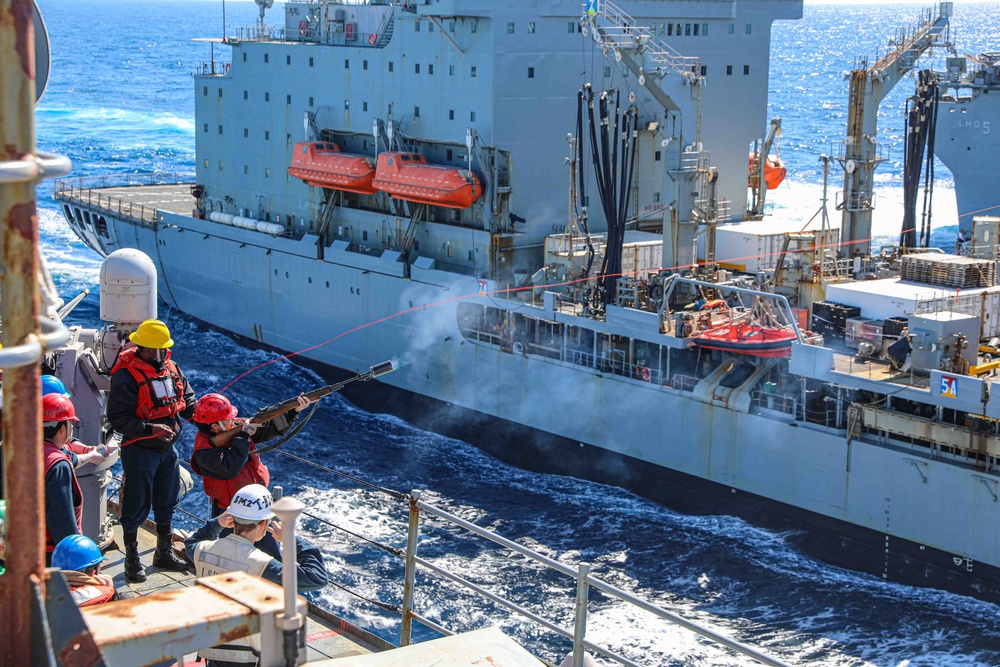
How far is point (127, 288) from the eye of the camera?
904 cm

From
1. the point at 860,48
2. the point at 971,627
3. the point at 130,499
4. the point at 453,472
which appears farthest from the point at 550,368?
the point at 860,48

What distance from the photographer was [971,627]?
1625cm

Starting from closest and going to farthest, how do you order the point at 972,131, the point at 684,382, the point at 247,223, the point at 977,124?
the point at 684,382 → the point at 247,223 → the point at 977,124 → the point at 972,131

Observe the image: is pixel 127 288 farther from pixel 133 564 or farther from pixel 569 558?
pixel 569 558

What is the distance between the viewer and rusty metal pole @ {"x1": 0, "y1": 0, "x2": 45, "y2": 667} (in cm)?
309

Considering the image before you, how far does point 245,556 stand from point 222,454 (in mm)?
1717

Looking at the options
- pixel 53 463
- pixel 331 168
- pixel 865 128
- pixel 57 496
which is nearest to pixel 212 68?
pixel 331 168

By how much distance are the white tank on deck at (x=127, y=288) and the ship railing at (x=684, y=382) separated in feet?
40.8

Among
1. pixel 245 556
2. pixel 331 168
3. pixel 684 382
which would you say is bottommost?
pixel 684 382

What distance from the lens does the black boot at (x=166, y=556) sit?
800 cm

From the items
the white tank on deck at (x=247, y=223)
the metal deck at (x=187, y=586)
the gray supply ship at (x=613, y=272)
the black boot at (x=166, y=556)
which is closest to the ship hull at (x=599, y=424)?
the gray supply ship at (x=613, y=272)

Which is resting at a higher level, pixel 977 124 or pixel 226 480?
pixel 977 124

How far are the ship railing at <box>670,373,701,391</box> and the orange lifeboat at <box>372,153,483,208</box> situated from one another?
222 inches

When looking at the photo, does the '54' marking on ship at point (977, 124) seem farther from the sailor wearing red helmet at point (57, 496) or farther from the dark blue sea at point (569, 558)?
the sailor wearing red helmet at point (57, 496)
